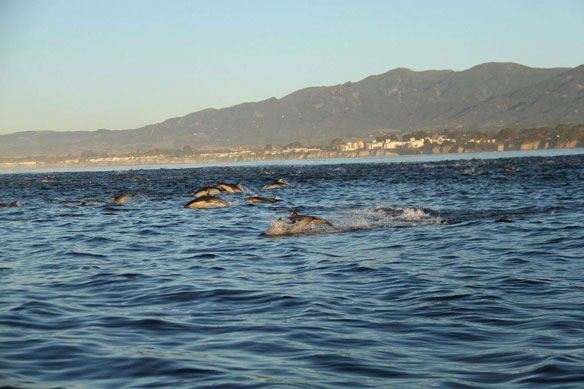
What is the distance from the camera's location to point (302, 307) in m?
9.10

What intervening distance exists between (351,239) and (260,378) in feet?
33.3


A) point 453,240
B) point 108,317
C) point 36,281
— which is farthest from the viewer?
point 453,240

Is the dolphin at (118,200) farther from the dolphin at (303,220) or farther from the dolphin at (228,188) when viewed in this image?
the dolphin at (303,220)

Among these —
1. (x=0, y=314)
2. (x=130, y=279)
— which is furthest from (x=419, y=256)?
(x=0, y=314)

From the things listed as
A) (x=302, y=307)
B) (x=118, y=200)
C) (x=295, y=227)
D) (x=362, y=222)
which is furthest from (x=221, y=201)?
(x=302, y=307)

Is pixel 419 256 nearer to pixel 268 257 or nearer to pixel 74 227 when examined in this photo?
pixel 268 257

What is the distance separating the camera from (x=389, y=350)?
701 centimetres

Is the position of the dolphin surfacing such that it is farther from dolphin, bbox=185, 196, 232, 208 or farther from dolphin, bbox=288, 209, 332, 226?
→ dolphin, bbox=185, 196, 232, 208

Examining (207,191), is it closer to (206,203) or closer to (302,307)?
(206,203)

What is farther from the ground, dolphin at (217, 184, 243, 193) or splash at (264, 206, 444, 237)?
dolphin at (217, 184, 243, 193)

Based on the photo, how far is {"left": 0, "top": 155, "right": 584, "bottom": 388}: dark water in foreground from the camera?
6371mm

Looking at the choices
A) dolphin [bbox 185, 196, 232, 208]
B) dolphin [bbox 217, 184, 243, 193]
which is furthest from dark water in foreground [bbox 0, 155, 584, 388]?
dolphin [bbox 217, 184, 243, 193]

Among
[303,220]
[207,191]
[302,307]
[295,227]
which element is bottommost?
[302,307]

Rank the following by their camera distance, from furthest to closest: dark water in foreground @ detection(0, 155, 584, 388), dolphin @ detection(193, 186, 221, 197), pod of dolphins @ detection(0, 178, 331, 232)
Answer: dolphin @ detection(193, 186, 221, 197)
pod of dolphins @ detection(0, 178, 331, 232)
dark water in foreground @ detection(0, 155, 584, 388)
